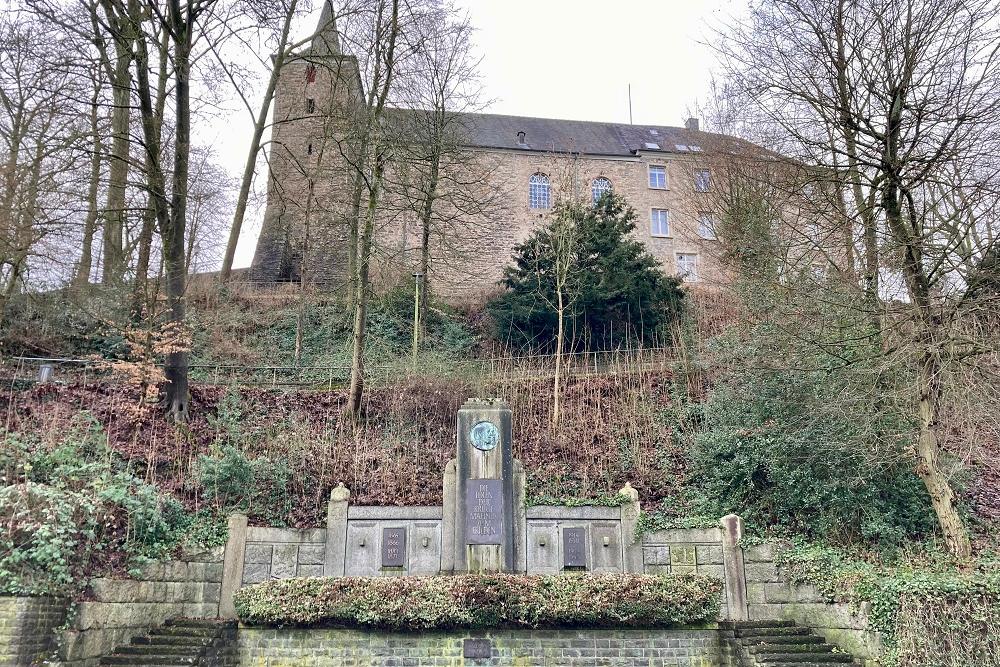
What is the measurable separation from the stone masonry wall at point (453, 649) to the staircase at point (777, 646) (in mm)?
396

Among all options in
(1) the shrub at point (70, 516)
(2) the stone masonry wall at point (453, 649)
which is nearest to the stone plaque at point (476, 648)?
(2) the stone masonry wall at point (453, 649)

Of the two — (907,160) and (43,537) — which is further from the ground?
(907,160)

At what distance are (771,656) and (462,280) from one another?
55.9 ft

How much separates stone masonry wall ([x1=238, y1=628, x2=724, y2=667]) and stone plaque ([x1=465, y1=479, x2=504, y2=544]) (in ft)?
5.10

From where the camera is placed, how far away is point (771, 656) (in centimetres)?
905

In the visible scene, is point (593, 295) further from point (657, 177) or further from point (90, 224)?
point (657, 177)

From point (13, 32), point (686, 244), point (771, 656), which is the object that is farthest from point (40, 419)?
point (686, 244)

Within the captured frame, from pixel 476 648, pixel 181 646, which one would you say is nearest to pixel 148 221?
pixel 181 646

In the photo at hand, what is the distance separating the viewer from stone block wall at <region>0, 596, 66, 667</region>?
8.27 metres

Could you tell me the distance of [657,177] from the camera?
34438mm

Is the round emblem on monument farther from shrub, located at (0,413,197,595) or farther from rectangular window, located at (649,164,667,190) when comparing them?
rectangular window, located at (649,164,667,190)

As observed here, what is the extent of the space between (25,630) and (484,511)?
5715 mm

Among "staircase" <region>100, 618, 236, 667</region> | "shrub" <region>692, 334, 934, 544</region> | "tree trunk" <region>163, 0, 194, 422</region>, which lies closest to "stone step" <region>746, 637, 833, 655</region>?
"shrub" <region>692, 334, 934, 544</region>

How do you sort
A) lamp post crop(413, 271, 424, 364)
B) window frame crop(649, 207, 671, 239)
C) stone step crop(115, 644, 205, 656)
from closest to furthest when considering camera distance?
stone step crop(115, 644, 205, 656)
lamp post crop(413, 271, 424, 364)
window frame crop(649, 207, 671, 239)
